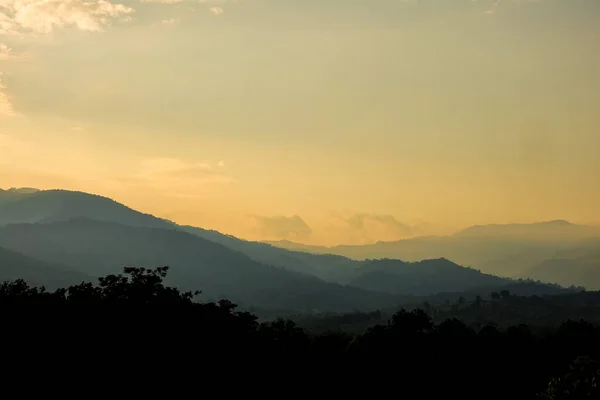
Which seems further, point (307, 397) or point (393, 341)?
point (393, 341)

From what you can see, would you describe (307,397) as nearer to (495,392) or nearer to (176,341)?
(176,341)

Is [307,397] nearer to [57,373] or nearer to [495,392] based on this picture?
[495,392]

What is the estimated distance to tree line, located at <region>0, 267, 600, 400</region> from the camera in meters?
64.0

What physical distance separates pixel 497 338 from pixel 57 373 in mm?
72411

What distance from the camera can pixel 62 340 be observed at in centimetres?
6406

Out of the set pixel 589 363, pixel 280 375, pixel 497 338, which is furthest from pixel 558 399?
pixel 497 338

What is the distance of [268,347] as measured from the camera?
3374 inches

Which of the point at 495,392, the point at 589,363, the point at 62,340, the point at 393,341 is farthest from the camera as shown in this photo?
the point at 393,341

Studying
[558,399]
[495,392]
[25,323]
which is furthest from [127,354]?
[495,392]

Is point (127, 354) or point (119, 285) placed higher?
point (119, 285)

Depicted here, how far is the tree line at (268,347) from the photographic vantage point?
6397cm

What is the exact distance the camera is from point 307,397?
278 feet

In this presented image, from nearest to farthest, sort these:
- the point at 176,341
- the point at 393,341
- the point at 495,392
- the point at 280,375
A: the point at 176,341
the point at 280,375
the point at 495,392
the point at 393,341

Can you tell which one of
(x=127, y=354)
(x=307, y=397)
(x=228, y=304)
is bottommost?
(x=307, y=397)
